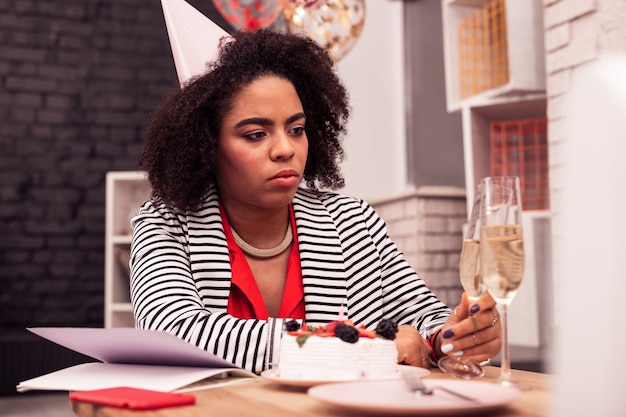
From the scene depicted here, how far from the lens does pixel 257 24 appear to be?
137 inches

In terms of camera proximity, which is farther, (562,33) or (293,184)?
(562,33)

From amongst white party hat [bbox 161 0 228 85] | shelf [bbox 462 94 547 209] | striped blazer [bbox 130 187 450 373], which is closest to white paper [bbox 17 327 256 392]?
striped blazer [bbox 130 187 450 373]

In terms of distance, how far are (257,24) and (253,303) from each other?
2.23m

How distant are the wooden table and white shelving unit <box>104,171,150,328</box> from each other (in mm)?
3382

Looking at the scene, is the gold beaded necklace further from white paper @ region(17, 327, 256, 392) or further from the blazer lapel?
white paper @ region(17, 327, 256, 392)

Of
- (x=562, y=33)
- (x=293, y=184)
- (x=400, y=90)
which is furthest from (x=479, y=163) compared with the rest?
(x=400, y=90)

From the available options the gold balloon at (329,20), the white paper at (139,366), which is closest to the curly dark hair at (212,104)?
the white paper at (139,366)

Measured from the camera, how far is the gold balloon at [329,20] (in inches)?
133

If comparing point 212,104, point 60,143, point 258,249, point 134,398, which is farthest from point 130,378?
point 60,143

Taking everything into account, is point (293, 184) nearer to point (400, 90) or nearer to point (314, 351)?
point (314, 351)

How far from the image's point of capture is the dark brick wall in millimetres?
4734

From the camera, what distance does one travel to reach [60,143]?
4.83 m

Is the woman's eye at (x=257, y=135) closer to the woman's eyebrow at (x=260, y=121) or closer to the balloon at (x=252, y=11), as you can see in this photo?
the woman's eyebrow at (x=260, y=121)

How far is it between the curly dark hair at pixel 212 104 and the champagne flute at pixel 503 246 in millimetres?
824
